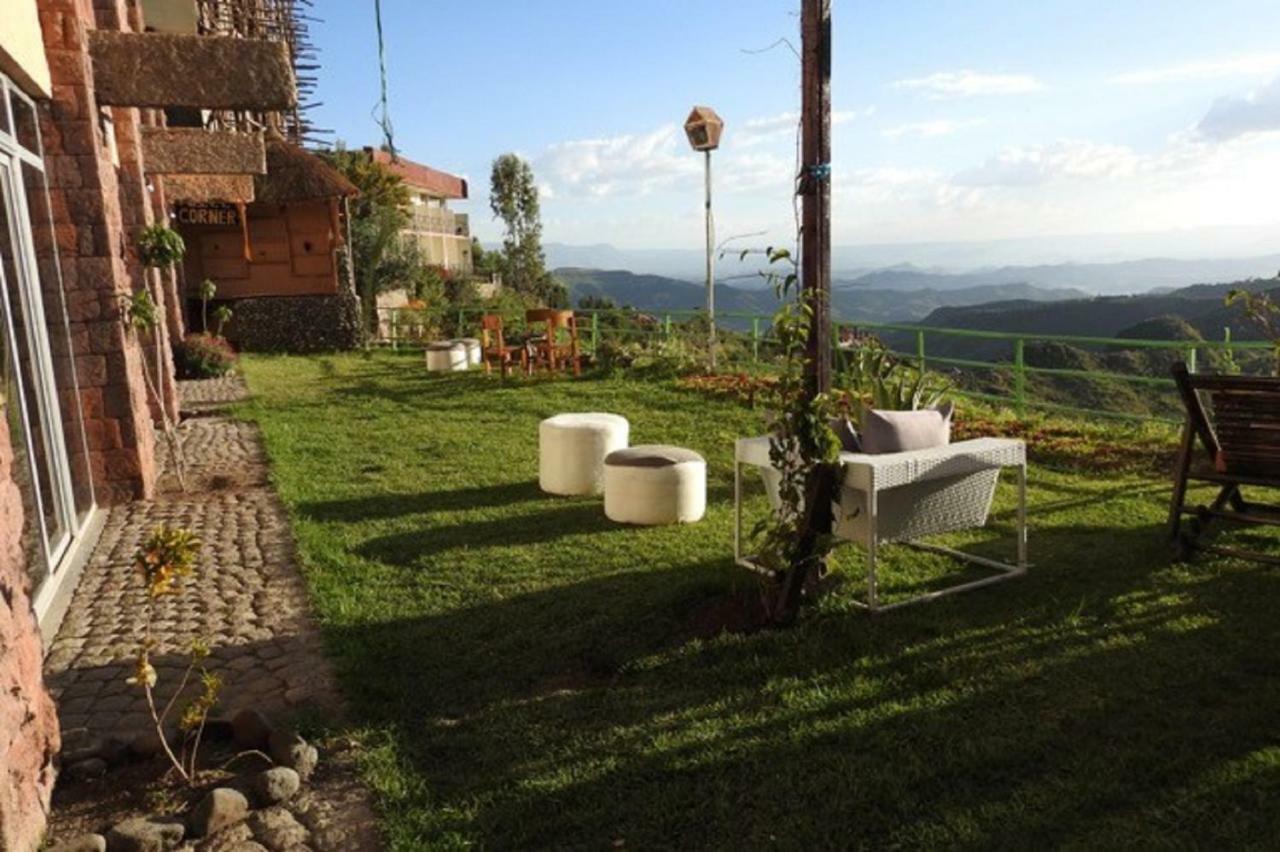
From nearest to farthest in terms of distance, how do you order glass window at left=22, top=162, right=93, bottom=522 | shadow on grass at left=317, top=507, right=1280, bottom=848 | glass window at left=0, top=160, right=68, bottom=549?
shadow on grass at left=317, top=507, right=1280, bottom=848 < glass window at left=0, top=160, right=68, bottom=549 < glass window at left=22, top=162, right=93, bottom=522

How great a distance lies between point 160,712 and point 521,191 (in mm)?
45889

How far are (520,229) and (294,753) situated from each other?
149ft

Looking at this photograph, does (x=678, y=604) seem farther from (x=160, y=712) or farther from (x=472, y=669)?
(x=160, y=712)

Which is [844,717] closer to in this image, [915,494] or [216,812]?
[915,494]

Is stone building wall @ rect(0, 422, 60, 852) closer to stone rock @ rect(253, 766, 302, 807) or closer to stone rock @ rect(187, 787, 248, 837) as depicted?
stone rock @ rect(187, 787, 248, 837)

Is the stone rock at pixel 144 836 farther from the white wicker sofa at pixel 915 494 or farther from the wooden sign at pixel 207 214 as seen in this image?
the wooden sign at pixel 207 214

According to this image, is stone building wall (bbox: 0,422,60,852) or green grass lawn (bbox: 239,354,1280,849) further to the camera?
green grass lawn (bbox: 239,354,1280,849)

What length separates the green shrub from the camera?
1442cm

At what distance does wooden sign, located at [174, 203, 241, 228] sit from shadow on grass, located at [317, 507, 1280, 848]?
16.4m

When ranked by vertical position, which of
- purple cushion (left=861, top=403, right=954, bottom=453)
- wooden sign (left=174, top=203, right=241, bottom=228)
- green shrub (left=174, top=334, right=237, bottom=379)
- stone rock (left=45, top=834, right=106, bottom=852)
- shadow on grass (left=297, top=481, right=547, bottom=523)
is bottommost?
shadow on grass (left=297, top=481, right=547, bottom=523)

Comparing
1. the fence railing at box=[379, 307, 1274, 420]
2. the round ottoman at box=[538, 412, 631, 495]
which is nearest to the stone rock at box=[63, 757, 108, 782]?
the fence railing at box=[379, 307, 1274, 420]

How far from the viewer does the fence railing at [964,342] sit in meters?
7.41

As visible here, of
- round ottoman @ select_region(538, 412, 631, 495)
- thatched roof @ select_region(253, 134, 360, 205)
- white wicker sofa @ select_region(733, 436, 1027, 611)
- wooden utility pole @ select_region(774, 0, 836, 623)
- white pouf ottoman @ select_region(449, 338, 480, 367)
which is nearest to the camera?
wooden utility pole @ select_region(774, 0, 836, 623)

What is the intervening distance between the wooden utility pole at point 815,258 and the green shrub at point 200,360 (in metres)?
12.5
